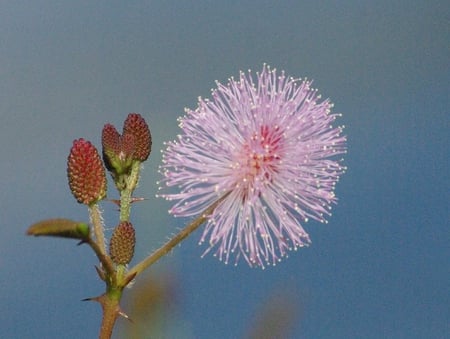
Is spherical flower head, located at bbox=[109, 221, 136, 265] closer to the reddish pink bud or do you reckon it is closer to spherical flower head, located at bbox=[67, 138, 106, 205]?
spherical flower head, located at bbox=[67, 138, 106, 205]

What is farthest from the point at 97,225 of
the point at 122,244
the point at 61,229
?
the point at 61,229

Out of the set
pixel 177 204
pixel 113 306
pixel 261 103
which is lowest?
pixel 113 306

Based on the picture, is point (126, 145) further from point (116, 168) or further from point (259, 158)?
point (259, 158)

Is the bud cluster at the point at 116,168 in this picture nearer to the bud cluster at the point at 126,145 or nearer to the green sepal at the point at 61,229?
the bud cluster at the point at 126,145

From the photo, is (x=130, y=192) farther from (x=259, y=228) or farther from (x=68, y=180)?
(x=259, y=228)

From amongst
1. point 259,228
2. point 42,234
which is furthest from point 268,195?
point 42,234

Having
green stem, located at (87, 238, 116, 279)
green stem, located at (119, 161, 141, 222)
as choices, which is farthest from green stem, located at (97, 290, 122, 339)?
green stem, located at (119, 161, 141, 222)
